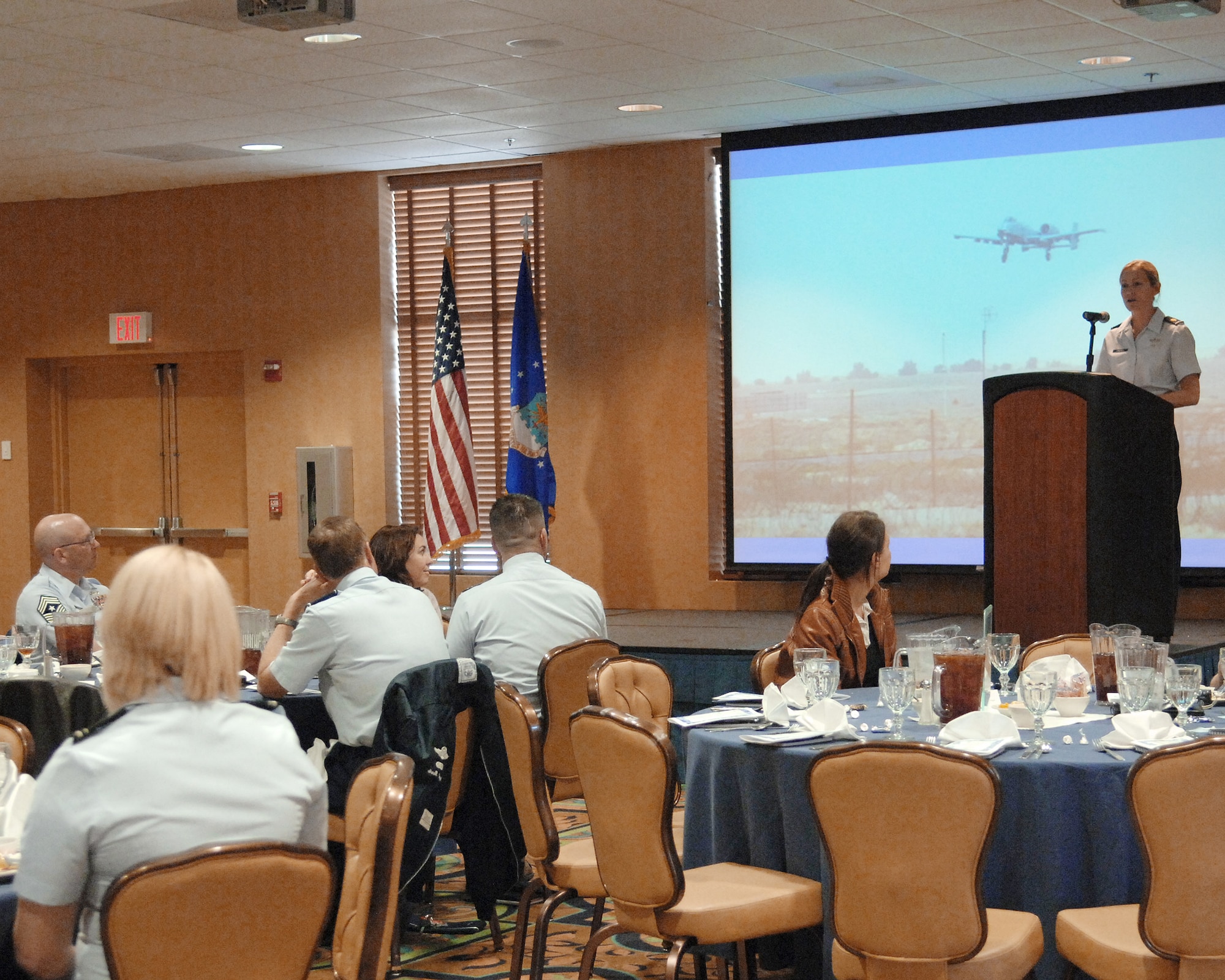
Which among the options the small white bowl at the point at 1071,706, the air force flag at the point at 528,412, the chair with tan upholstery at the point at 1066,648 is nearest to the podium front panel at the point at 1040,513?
the chair with tan upholstery at the point at 1066,648

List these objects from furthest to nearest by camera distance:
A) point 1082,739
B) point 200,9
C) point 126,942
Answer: point 200,9, point 1082,739, point 126,942

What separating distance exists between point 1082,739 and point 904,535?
4.78 metres

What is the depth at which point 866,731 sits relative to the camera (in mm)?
3850

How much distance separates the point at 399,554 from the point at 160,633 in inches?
111

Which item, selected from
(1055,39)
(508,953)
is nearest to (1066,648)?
(508,953)

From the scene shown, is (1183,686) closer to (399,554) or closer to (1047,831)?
(1047,831)

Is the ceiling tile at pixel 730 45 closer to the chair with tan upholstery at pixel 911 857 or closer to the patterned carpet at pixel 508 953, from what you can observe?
the patterned carpet at pixel 508 953

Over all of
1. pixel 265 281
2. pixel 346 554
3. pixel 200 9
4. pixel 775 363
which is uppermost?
pixel 200 9

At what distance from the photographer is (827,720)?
12.5ft

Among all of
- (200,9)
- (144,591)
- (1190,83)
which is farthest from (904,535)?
(144,591)

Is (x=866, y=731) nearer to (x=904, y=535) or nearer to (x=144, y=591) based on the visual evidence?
(x=144, y=591)

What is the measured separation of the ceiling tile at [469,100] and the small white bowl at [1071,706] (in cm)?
452

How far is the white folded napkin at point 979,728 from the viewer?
367 centimetres

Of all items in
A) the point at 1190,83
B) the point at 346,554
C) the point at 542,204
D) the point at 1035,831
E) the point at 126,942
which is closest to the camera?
the point at 126,942
